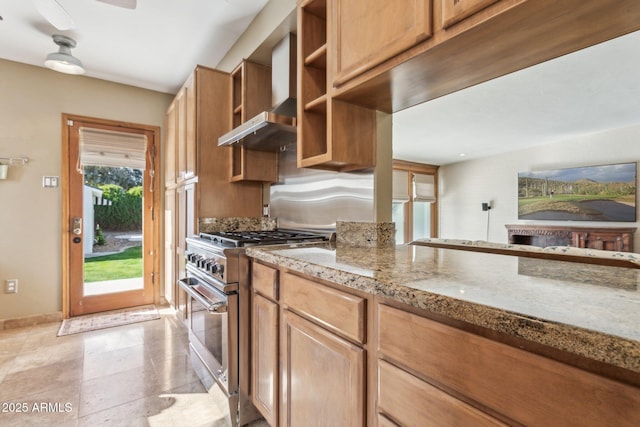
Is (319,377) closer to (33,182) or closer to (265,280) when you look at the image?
(265,280)

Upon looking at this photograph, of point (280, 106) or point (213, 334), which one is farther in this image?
point (280, 106)

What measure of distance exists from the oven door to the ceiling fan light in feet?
7.17

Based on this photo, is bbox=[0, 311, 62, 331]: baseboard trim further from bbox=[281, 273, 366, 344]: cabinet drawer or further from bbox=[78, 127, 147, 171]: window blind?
bbox=[281, 273, 366, 344]: cabinet drawer

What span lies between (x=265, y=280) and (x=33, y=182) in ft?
10.4

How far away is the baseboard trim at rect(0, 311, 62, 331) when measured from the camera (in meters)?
2.94

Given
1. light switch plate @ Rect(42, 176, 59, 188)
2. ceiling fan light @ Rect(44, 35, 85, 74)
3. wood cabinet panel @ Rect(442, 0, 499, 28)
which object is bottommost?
light switch plate @ Rect(42, 176, 59, 188)

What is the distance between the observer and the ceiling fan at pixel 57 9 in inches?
69.1

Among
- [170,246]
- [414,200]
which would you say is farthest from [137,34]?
[414,200]

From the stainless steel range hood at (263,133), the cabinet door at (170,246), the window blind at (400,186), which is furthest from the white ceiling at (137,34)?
the window blind at (400,186)

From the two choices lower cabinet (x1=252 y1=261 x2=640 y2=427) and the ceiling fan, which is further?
the ceiling fan

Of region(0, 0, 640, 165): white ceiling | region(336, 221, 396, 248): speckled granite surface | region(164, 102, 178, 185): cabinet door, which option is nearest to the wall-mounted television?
region(0, 0, 640, 165): white ceiling

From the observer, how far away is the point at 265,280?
1.45m

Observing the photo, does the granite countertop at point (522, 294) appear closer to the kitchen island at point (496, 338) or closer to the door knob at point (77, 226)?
the kitchen island at point (496, 338)

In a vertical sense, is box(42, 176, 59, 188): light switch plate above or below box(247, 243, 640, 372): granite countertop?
above
